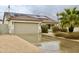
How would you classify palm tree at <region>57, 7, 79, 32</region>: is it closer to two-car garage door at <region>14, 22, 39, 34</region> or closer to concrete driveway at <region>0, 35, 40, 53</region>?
two-car garage door at <region>14, 22, 39, 34</region>

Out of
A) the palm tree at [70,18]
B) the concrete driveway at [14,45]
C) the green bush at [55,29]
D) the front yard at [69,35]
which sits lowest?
the concrete driveway at [14,45]

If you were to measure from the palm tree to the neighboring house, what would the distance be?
121 millimetres

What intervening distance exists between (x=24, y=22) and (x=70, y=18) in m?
0.55

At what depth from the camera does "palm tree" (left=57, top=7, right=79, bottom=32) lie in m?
1.59

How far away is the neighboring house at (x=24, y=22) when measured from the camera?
1.60m

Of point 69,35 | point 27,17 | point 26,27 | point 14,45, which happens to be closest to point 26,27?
point 26,27

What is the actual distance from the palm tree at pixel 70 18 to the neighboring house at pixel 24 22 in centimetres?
12

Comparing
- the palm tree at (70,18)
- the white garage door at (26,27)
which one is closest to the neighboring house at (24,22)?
the white garage door at (26,27)

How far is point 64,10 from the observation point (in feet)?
5.41

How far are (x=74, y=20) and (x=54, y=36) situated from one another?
0.31 metres

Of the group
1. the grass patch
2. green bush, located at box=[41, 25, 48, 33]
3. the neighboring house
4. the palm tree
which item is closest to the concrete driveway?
the neighboring house

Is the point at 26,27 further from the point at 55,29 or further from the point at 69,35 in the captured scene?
the point at 69,35

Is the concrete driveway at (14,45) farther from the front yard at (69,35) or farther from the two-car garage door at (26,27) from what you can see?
the front yard at (69,35)
